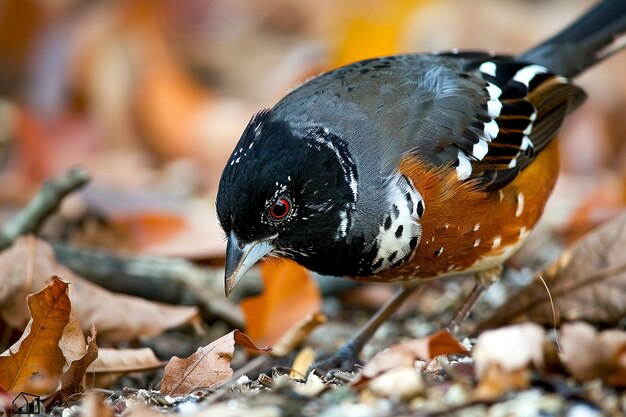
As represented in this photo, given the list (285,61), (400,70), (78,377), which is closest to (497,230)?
(400,70)

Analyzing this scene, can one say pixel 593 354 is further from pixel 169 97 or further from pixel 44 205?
pixel 169 97

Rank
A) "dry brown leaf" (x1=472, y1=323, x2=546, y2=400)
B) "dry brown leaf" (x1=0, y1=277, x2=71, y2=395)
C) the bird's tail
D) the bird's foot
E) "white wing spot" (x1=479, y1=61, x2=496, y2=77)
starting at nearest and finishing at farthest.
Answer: "dry brown leaf" (x1=472, y1=323, x2=546, y2=400) → "dry brown leaf" (x1=0, y1=277, x2=71, y2=395) → the bird's foot → "white wing spot" (x1=479, y1=61, x2=496, y2=77) → the bird's tail

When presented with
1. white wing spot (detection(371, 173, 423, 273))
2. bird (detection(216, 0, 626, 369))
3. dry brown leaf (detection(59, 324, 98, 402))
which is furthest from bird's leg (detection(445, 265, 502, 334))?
dry brown leaf (detection(59, 324, 98, 402))

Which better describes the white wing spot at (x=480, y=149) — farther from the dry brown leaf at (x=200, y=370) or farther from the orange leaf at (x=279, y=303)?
the dry brown leaf at (x=200, y=370)

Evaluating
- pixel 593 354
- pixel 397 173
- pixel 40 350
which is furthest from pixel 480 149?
pixel 40 350

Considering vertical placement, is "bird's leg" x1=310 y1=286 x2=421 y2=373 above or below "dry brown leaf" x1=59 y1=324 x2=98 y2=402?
below

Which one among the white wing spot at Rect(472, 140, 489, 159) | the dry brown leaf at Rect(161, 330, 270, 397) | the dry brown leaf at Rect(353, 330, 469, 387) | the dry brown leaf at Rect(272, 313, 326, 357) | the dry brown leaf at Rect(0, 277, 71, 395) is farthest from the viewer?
the dry brown leaf at Rect(272, 313, 326, 357)

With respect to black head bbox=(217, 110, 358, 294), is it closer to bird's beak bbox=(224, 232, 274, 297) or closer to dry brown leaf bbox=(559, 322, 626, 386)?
bird's beak bbox=(224, 232, 274, 297)
